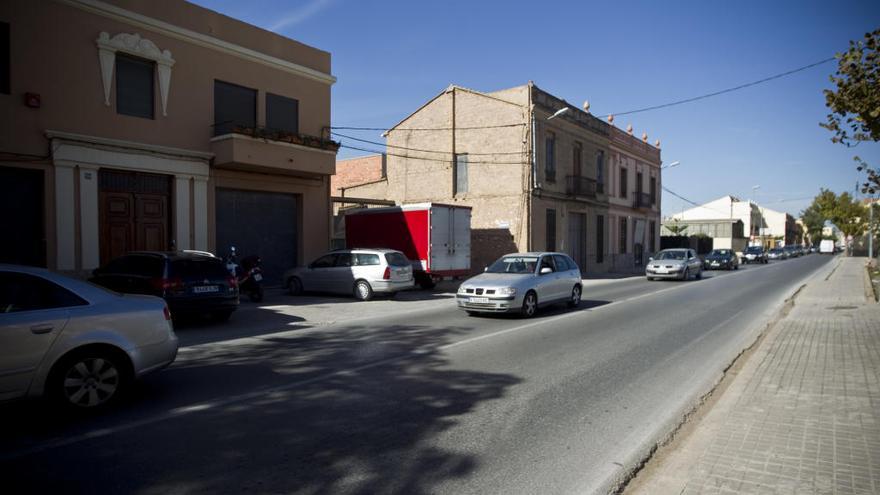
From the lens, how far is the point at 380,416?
5301 mm

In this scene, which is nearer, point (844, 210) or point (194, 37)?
point (194, 37)

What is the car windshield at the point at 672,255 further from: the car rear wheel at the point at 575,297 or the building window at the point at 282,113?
the building window at the point at 282,113

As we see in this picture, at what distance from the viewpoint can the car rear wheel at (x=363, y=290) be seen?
1568cm

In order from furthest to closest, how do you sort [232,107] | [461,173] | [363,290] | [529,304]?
[461,173] < [232,107] < [363,290] < [529,304]

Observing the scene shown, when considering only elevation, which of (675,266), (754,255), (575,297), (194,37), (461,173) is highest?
(194,37)

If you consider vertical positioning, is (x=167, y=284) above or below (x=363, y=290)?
above

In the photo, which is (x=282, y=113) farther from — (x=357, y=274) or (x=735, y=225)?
(x=735, y=225)

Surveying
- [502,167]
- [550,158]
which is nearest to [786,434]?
[502,167]

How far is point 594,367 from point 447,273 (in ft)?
39.2

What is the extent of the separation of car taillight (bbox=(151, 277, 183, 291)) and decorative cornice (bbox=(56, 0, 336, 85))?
26.9 feet

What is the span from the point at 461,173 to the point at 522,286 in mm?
17209

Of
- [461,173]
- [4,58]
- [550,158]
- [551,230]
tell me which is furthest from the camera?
[550,158]

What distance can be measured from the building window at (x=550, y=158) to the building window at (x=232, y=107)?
15526 millimetres

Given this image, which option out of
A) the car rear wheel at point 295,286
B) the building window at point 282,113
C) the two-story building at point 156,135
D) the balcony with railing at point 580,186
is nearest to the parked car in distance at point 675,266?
the balcony with railing at point 580,186
